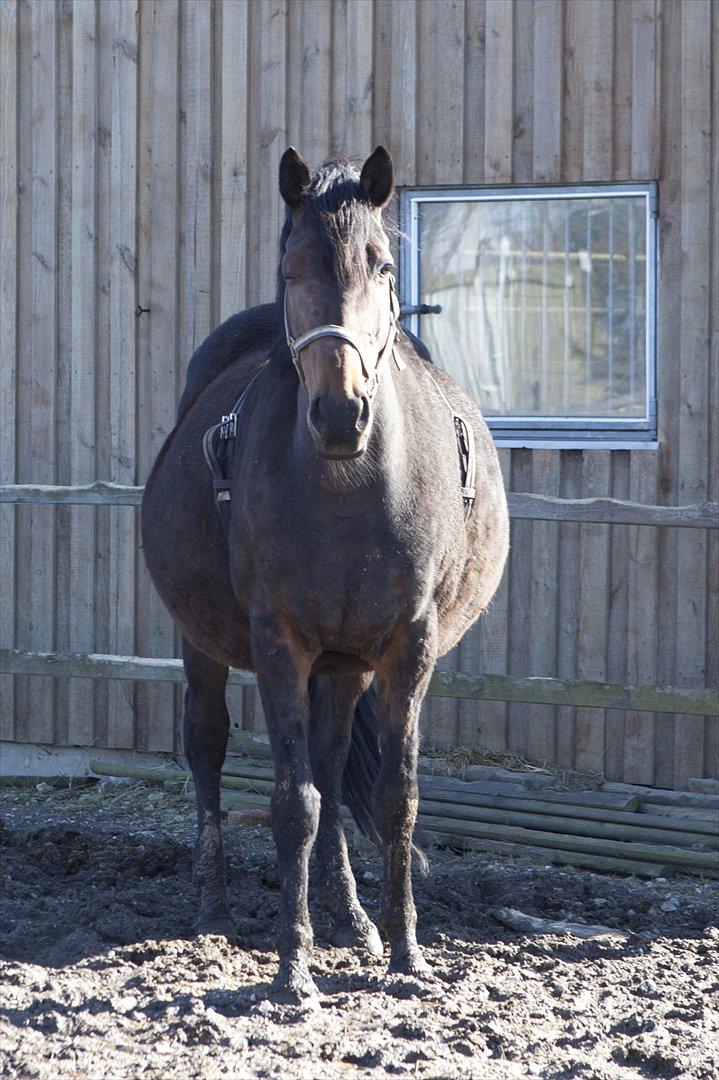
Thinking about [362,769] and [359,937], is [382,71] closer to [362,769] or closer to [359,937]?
[362,769]

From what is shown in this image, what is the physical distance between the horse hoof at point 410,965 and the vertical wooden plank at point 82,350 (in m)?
4.58

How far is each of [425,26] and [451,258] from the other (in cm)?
131

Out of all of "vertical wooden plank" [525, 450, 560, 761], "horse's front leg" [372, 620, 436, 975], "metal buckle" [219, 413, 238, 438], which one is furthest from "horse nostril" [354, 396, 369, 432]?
"vertical wooden plank" [525, 450, 560, 761]

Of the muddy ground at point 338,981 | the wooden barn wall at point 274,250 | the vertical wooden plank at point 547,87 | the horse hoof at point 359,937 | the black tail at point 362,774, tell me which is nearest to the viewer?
the muddy ground at point 338,981

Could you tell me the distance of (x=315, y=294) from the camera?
3.58m

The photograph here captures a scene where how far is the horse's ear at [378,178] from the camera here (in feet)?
12.1

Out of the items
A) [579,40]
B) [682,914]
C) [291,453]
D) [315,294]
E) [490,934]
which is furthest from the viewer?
[579,40]

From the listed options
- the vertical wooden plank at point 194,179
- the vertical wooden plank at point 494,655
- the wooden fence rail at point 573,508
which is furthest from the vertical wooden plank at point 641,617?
the vertical wooden plank at point 194,179

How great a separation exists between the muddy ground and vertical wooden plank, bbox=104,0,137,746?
7.37 feet

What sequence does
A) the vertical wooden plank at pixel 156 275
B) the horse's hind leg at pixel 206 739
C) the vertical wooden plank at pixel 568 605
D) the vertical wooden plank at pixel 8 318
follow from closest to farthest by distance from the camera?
1. the horse's hind leg at pixel 206 739
2. the vertical wooden plank at pixel 568 605
3. the vertical wooden plank at pixel 156 275
4. the vertical wooden plank at pixel 8 318

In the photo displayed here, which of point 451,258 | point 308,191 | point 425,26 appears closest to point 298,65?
point 425,26

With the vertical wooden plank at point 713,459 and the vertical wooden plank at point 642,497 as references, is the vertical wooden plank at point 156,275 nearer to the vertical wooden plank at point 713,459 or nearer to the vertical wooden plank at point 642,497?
the vertical wooden plank at point 642,497

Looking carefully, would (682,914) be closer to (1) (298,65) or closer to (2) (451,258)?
(2) (451,258)

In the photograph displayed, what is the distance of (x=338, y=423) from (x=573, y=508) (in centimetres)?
349
